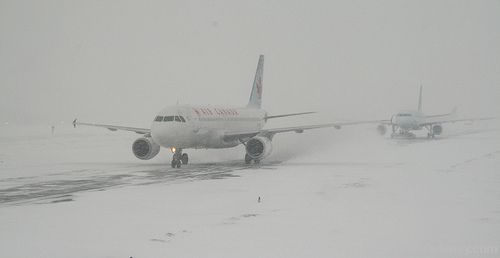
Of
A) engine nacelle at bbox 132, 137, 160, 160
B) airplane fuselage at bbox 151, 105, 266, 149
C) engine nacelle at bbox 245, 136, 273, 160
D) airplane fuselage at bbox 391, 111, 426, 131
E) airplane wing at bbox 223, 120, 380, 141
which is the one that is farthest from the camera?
airplane fuselage at bbox 391, 111, 426, 131

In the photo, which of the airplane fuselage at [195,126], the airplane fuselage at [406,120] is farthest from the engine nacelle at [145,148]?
the airplane fuselage at [406,120]

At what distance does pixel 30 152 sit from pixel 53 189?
21.7 meters

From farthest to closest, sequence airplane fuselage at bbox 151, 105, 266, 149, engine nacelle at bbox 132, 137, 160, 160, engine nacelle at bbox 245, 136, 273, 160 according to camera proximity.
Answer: engine nacelle at bbox 245, 136, 273, 160 < engine nacelle at bbox 132, 137, 160, 160 < airplane fuselage at bbox 151, 105, 266, 149

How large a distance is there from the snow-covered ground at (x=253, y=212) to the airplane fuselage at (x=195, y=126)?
192 centimetres

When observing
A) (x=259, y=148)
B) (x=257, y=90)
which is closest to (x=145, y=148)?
(x=259, y=148)

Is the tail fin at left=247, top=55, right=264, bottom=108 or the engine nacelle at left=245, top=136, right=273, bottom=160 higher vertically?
the tail fin at left=247, top=55, right=264, bottom=108

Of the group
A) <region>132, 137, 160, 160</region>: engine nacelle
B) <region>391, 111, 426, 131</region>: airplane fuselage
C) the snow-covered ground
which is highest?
<region>391, 111, 426, 131</region>: airplane fuselage

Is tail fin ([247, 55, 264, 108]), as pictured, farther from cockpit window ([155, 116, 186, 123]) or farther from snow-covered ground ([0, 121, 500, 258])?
snow-covered ground ([0, 121, 500, 258])

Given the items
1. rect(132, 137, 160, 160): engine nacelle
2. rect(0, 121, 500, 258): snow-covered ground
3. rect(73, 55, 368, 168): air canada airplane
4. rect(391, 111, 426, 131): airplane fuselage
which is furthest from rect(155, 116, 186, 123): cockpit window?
rect(391, 111, 426, 131): airplane fuselage

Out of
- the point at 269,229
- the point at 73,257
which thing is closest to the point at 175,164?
the point at 269,229

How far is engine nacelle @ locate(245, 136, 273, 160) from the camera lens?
98.1 ft

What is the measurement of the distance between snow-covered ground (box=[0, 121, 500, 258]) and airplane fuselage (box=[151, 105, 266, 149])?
1.92m

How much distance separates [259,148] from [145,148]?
21.2 ft

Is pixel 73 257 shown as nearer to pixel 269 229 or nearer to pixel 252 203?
pixel 269 229
